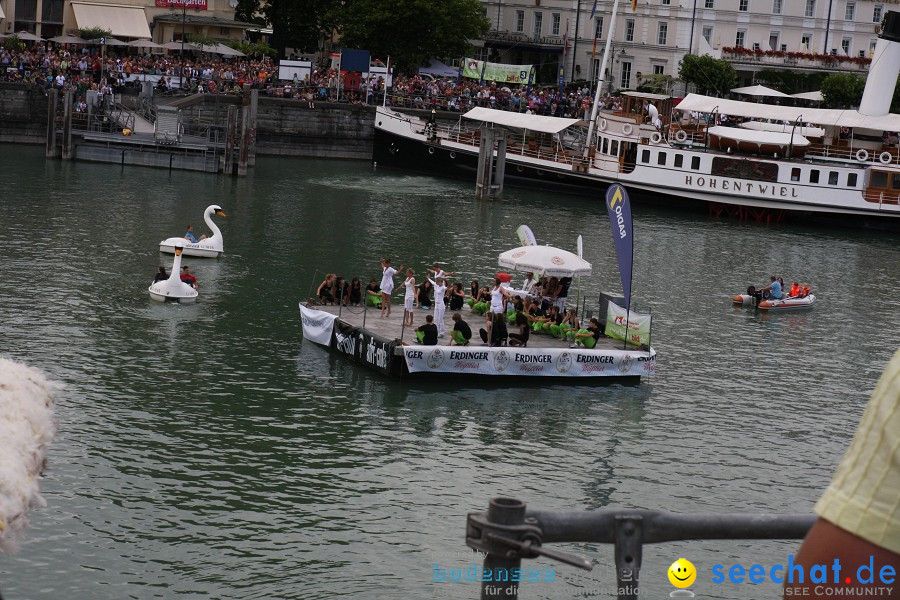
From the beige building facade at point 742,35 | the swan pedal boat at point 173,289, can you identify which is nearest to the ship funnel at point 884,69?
the beige building facade at point 742,35

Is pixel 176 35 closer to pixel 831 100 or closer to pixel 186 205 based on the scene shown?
pixel 186 205

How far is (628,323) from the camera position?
103 ft

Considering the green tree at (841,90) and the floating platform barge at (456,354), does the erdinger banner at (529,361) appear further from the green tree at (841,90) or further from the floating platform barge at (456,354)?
the green tree at (841,90)

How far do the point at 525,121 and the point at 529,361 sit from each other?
147 ft

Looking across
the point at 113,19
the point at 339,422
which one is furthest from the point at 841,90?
the point at 339,422

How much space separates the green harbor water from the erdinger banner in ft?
1.37

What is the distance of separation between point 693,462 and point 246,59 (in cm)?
6878

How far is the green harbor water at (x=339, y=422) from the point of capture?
60.4 ft

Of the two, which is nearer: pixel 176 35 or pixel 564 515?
pixel 564 515

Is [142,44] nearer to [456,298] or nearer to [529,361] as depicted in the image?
[456,298]

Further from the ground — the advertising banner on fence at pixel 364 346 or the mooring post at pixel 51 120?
the mooring post at pixel 51 120

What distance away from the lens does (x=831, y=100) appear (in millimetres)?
88750

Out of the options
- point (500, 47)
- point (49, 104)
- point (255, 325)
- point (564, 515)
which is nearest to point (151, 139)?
point (49, 104)

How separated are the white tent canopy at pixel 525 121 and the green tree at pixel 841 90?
23.6 m
